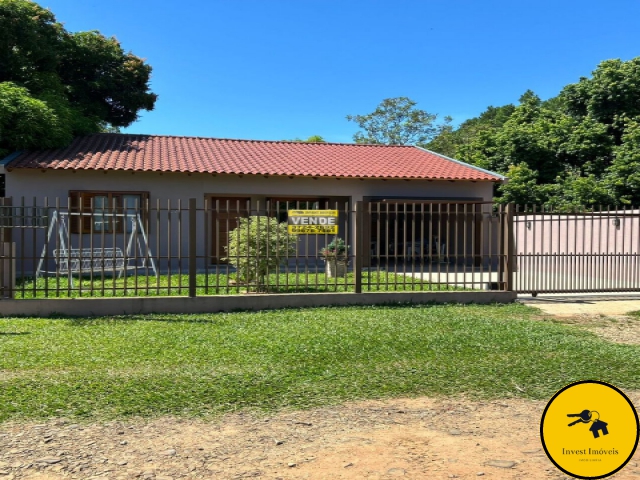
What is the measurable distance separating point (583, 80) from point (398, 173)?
51.2 feet

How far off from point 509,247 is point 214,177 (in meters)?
8.74

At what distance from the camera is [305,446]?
3598 millimetres

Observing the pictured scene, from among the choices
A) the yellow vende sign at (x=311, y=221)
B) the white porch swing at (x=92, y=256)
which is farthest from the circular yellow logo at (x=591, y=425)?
the yellow vende sign at (x=311, y=221)

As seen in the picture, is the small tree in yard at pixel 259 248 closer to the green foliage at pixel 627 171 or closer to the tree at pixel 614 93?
the green foliage at pixel 627 171

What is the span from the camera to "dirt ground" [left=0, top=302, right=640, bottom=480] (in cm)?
323

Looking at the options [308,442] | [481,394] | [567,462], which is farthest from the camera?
[481,394]

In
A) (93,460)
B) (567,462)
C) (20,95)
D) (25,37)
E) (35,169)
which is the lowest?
(93,460)

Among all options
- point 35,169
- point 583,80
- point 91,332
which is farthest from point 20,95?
point 583,80

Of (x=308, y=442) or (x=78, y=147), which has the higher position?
(x=78, y=147)

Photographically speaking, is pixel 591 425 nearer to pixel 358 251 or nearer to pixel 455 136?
pixel 358 251

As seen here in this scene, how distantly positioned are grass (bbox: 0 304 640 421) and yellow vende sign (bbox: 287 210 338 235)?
1.90 metres

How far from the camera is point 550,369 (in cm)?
540

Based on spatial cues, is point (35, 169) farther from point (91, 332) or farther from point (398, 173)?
point (398, 173)

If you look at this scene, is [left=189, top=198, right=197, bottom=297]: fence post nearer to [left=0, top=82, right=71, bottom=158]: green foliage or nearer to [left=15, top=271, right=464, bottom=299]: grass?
[left=15, top=271, right=464, bottom=299]: grass
